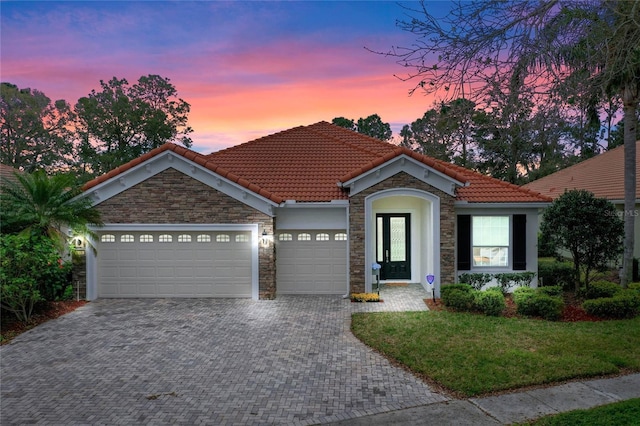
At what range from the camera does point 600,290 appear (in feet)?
42.3

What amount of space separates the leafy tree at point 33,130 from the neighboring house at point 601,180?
3482 centimetres

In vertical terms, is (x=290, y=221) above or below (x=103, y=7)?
below

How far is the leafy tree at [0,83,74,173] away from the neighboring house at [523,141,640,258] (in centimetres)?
3482

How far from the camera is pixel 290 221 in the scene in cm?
1459

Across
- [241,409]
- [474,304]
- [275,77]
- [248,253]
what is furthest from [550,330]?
[275,77]

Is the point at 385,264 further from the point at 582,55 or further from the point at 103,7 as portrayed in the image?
the point at 103,7

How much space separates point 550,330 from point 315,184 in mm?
8480

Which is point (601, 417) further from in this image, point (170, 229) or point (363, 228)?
point (170, 229)

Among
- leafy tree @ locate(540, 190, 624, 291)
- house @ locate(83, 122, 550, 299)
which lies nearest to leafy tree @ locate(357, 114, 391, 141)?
house @ locate(83, 122, 550, 299)

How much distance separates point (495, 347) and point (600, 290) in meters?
6.00

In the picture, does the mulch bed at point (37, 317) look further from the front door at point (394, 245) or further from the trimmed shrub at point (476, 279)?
the trimmed shrub at point (476, 279)

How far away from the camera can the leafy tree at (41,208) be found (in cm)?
1231

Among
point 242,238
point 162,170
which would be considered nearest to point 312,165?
point 242,238

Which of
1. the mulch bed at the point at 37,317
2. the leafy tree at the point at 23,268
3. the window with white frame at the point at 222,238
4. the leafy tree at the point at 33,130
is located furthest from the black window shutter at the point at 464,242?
the leafy tree at the point at 33,130
